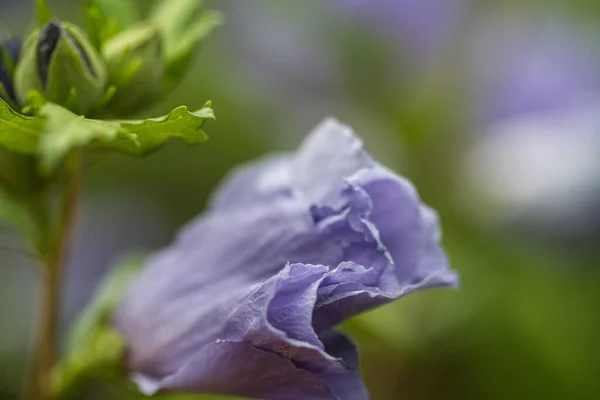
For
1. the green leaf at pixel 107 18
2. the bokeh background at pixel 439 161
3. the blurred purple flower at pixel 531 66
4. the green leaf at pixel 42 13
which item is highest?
the green leaf at pixel 42 13

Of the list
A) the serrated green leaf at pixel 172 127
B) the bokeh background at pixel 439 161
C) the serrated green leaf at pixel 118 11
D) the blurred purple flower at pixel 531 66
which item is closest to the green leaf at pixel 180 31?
the serrated green leaf at pixel 118 11

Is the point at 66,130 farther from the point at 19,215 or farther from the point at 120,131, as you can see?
the point at 19,215

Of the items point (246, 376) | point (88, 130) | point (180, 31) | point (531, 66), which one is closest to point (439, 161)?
point (531, 66)

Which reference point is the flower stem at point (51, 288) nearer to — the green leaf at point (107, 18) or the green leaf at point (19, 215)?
the green leaf at point (19, 215)

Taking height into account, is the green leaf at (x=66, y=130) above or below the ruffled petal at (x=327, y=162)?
above

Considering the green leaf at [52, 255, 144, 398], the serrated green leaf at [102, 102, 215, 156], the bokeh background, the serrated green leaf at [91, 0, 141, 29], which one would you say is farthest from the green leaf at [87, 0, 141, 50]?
the bokeh background
